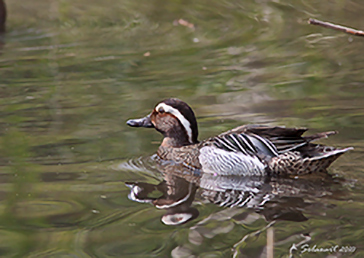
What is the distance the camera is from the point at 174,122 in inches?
293

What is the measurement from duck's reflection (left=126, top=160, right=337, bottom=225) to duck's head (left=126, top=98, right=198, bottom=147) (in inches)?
23.4

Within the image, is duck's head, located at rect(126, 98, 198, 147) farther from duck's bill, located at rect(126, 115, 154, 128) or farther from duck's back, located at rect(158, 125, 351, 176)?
duck's back, located at rect(158, 125, 351, 176)

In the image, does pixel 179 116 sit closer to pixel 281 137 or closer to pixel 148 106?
pixel 281 137

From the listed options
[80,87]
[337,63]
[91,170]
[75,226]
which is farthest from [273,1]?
[75,226]

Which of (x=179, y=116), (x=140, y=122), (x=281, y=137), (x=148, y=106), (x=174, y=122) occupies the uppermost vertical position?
(x=281, y=137)

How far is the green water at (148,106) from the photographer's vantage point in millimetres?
5234

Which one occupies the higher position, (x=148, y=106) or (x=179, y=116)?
(x=179, y=116)

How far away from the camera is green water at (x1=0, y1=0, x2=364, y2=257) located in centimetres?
523

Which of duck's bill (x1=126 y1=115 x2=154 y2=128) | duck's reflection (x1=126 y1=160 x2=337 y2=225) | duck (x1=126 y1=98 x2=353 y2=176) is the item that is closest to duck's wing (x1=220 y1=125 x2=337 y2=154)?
duck (x1=126 y1=98 x2=353 y2=176)

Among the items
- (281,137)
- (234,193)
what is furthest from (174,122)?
(234,193)

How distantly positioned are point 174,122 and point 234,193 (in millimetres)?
1545

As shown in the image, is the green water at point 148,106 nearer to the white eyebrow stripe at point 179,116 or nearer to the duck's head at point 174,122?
the duck's head at point 174,122

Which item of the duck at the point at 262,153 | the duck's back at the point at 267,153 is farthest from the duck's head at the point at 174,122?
the duck's back at the point at 267,153

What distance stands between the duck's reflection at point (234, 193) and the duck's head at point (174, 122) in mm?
594
